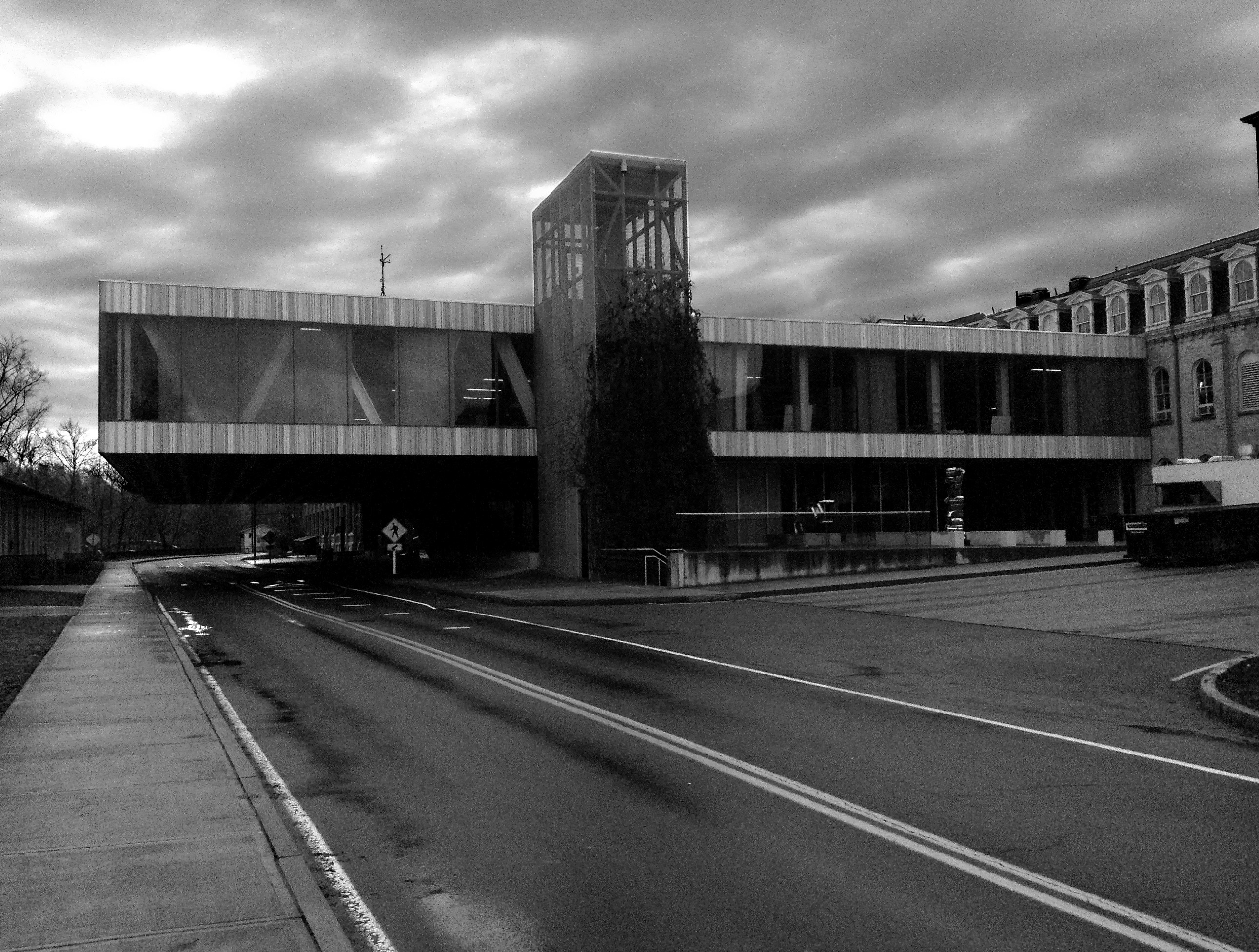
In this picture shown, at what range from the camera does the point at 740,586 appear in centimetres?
3192

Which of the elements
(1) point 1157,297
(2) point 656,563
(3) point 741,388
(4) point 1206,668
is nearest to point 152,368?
(2) point 656,563

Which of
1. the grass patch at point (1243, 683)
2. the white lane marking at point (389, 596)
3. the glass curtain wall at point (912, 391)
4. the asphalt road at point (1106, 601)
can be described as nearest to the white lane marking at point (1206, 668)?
the grass patch at point (1243, 683)

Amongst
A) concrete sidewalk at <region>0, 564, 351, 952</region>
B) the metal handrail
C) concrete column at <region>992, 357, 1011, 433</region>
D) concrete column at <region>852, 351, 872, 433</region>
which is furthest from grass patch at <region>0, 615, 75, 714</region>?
concrete column at <region>992, 357, 1011, 433</region>

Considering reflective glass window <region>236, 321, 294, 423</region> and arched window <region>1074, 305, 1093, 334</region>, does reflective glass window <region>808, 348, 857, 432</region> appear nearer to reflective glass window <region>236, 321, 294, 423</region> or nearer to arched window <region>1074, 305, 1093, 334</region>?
arched window <region>1074, 305, 1093, 334</region>

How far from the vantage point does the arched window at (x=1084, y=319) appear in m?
55.2

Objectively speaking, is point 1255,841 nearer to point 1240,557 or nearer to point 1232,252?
point 1240,557

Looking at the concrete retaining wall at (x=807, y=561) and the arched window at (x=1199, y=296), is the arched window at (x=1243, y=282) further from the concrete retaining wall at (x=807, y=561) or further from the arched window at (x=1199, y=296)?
the concrete retaining wall at (x=807, y=561)

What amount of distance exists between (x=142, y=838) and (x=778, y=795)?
4.15 m

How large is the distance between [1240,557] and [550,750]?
25377 mm

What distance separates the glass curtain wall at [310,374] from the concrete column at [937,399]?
55.2 ft

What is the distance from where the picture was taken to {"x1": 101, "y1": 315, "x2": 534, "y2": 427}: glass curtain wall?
37875mm

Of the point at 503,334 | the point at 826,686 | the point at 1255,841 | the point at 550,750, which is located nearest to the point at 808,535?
the point at 503,334

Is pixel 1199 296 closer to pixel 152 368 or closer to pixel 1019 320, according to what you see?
pixel 1019 320

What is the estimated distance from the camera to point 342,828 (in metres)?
7.39
